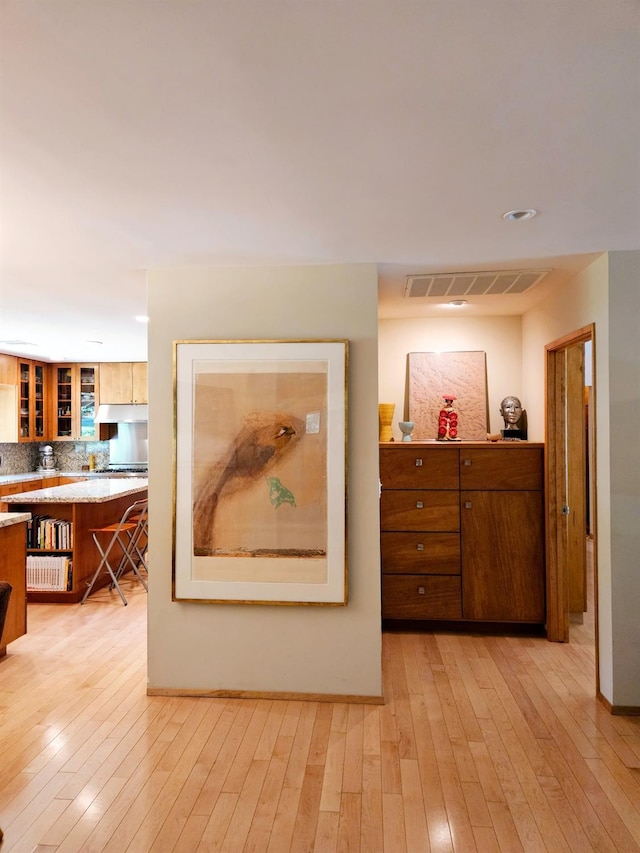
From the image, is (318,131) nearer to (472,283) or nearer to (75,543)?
(472,283)

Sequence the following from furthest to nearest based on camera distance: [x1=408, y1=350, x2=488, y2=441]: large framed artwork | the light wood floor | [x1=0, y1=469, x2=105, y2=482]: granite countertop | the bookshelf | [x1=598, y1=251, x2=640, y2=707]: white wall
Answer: [x1=0, y1=469, x2=105, y2=482]: granite countertop, the bookshelf, [x1=408, y1=350, x2=488, y2=441]: large framed artwork, [x1=598, y1=251, x2=640, y2=707]: white wall, the light wood floor

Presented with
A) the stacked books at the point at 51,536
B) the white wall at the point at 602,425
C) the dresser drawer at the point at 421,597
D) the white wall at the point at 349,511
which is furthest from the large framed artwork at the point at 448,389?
the stacked books at the point at 51,536

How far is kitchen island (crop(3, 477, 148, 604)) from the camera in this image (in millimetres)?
5082

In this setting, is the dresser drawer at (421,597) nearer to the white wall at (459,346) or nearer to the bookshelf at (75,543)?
the white wall at (459,346)

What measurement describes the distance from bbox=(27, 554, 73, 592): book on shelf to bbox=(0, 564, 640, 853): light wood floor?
1.39m

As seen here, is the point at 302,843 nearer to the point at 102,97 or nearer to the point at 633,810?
the point at 633,810

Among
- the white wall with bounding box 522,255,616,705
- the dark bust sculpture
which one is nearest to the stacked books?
the dark bust sculpture

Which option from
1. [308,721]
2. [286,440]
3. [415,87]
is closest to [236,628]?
[308,721]

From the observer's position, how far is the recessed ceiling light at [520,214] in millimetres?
2420

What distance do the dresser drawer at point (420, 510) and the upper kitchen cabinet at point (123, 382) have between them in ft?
15.8

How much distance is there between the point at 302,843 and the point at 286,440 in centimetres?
180

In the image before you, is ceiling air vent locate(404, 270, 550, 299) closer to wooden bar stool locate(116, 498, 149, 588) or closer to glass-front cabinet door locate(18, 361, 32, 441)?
wooden bar stool locate(116, 498, 149, 588)

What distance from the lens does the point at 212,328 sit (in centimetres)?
326

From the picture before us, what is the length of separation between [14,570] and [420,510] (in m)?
2.85
